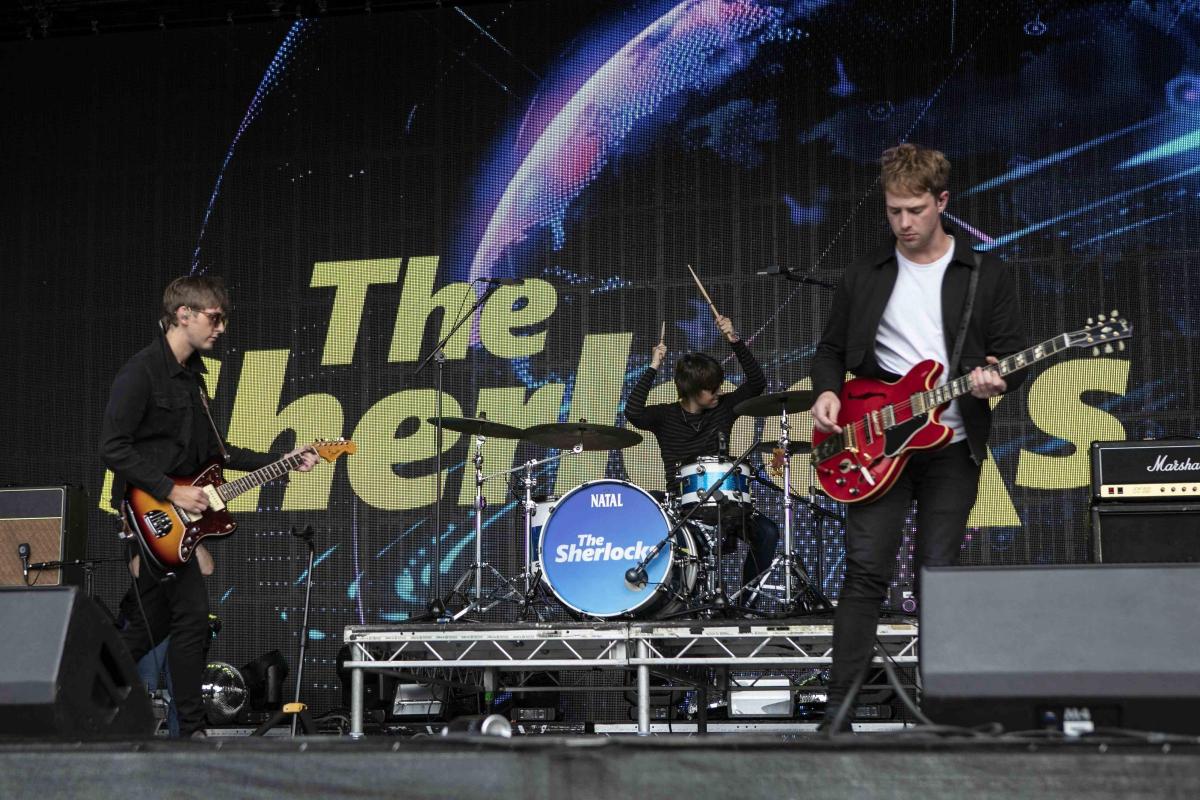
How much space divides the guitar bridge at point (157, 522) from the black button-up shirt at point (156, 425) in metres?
0.09

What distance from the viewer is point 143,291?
309 inches

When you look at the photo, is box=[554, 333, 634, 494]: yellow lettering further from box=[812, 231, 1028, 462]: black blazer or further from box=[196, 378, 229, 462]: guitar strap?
box=[812, 231, 1028, 462]: black blazer

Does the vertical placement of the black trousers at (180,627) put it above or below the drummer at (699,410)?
below

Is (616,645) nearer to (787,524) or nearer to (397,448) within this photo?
(787,524)

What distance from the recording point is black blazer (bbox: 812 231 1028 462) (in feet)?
11.8

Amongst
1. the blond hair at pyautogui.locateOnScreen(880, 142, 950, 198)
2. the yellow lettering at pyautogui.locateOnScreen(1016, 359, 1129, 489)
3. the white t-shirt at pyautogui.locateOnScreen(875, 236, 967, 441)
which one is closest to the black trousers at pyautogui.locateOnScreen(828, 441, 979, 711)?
the white t-shirt at pyautogui.locateOnScreen(875, 236, 967, 441)

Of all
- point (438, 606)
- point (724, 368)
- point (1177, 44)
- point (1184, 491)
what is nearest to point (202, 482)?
point (438, 606)

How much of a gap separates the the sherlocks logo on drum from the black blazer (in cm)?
232

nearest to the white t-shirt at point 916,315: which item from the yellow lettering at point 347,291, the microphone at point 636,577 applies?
the microphone at point 636,577

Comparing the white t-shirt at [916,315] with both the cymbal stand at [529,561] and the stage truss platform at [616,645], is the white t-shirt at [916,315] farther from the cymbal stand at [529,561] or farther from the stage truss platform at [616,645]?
the cymbal stand at [529,561]

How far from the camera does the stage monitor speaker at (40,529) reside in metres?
6.59

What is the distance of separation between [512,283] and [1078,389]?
3006 millimetres

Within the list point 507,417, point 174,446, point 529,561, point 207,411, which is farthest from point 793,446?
point 174,446

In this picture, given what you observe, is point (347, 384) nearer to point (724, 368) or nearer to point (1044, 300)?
point (724, 368)
